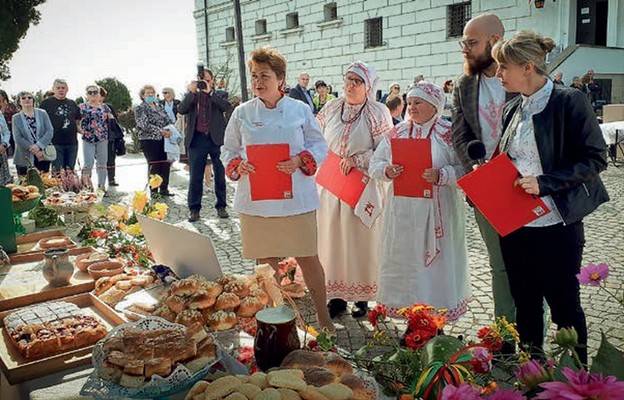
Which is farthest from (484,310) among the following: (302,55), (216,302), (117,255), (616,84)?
(302,55)

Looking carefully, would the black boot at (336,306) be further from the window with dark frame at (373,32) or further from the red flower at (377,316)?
the window with dark frame at (373,32)

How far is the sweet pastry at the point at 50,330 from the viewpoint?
199cm

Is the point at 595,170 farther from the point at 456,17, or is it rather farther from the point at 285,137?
the point at 456,17


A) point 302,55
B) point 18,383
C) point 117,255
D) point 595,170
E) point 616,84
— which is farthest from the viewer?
point 302,55

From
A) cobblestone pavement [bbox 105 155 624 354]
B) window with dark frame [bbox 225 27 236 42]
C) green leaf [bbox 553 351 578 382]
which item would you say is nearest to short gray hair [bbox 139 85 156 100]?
cobblestone pavement [bbox 105 155 624 354]

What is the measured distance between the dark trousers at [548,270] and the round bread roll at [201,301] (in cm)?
144

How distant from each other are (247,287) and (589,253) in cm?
481

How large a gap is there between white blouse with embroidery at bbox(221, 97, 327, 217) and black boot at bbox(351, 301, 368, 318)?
43.6 inches

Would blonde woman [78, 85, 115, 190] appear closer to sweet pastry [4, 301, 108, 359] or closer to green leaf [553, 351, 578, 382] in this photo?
sweet pastry [4, 301, 108, 359]

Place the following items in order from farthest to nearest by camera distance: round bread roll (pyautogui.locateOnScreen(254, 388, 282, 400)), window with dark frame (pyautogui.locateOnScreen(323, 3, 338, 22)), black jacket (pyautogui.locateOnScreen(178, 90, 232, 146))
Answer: window with dark frame (pyautogui.locateOnScreen(323, 3, 338, 22))
black jacket (pyautogui.locateOnScreen(178, 90, 232, 146))
round bread roll (pyautogui.locateOnScreen(254, 388, 282, 400))

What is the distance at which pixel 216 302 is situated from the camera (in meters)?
2.01

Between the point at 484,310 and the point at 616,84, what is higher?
the point at 616,84

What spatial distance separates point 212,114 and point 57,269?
5742mm

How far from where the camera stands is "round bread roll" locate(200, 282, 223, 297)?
2.04 metres
